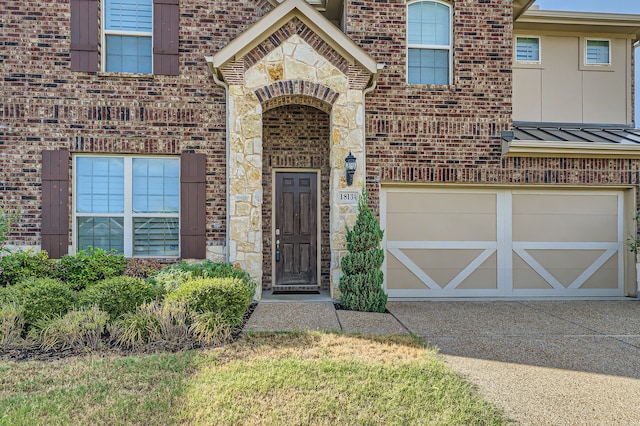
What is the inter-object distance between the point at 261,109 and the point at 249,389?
4.97 metres

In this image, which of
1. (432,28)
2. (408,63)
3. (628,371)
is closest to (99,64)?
(408,63)

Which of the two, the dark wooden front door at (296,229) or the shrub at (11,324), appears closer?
the shrub at (11,324)

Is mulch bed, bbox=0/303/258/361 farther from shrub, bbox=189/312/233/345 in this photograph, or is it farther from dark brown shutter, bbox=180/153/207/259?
dark brown shutter, bbox=180/153/207/259

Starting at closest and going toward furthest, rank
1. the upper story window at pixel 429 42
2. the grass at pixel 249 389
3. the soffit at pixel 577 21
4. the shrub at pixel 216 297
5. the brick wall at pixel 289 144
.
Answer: the grass at pixel 249 389 → the shrub at pixel 216 297 → the upper story window at pixel 429 42 → the brick wall at pixel 289 144 → the soffit at pixel 577 21

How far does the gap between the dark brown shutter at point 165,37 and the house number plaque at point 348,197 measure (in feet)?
12.2

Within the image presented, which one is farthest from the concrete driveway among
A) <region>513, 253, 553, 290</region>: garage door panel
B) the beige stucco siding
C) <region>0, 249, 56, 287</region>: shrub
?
<region>0, 249, 56, 287</region>: shrub

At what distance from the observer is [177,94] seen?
7.52 meters

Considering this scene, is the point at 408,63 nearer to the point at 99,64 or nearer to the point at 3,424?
the point at 99,64

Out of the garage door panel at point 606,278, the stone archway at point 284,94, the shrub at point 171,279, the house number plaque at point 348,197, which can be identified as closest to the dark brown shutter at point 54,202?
the shrub at point 171,279

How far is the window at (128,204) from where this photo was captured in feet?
24.5

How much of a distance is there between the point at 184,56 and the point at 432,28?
184 inches

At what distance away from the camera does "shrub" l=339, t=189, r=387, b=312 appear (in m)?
6.52

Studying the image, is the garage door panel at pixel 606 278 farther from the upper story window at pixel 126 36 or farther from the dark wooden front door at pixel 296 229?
the upper story window at pixel 126 36

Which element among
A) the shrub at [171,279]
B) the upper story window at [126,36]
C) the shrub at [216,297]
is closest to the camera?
the shrub at [216,297]
